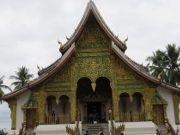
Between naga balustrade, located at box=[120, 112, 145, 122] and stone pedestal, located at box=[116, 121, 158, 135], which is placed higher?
naga balustrade, located at box=[120, 112, 145, 122]

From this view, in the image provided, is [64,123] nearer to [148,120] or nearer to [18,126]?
[18,126]

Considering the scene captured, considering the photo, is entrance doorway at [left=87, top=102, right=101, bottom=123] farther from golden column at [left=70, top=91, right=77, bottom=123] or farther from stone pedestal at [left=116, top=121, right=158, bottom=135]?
stone pedestal at [left=116, top=121, right=158, bottom=135]

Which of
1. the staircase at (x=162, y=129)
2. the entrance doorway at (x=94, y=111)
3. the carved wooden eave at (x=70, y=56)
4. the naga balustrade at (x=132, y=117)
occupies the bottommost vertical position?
the staircase at (x=162, y=129)

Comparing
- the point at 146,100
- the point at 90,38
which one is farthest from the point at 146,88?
the point at 90,38

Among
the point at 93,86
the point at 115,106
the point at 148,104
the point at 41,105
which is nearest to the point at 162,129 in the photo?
the point at 148,104

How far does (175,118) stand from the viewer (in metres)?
15.8

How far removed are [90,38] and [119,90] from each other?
3.39m

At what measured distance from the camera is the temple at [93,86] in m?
15.6

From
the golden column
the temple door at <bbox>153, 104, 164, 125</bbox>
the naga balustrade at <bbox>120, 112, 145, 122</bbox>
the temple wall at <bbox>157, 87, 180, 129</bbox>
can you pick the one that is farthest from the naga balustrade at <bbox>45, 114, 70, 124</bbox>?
the temple wall at <bbox>157, 87, 180, 129</bbox>

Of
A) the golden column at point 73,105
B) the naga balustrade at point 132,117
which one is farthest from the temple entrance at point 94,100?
the naga balustrade at point 132,117

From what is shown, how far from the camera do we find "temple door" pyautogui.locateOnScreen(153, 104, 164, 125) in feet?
51.2

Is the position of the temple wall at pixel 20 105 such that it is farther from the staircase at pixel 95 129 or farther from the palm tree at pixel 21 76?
the palm tree at pixel 21 76

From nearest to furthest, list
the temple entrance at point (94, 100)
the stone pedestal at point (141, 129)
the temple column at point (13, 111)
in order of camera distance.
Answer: the stone pedestal at point (141, 129) → the temple column at point (13, 111) → the temple entrance at point (94, 100)

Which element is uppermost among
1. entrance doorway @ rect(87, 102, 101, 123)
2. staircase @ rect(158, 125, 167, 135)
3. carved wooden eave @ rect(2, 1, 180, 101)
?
carved wooden eave @ rect(2, 1, 180, 101)
